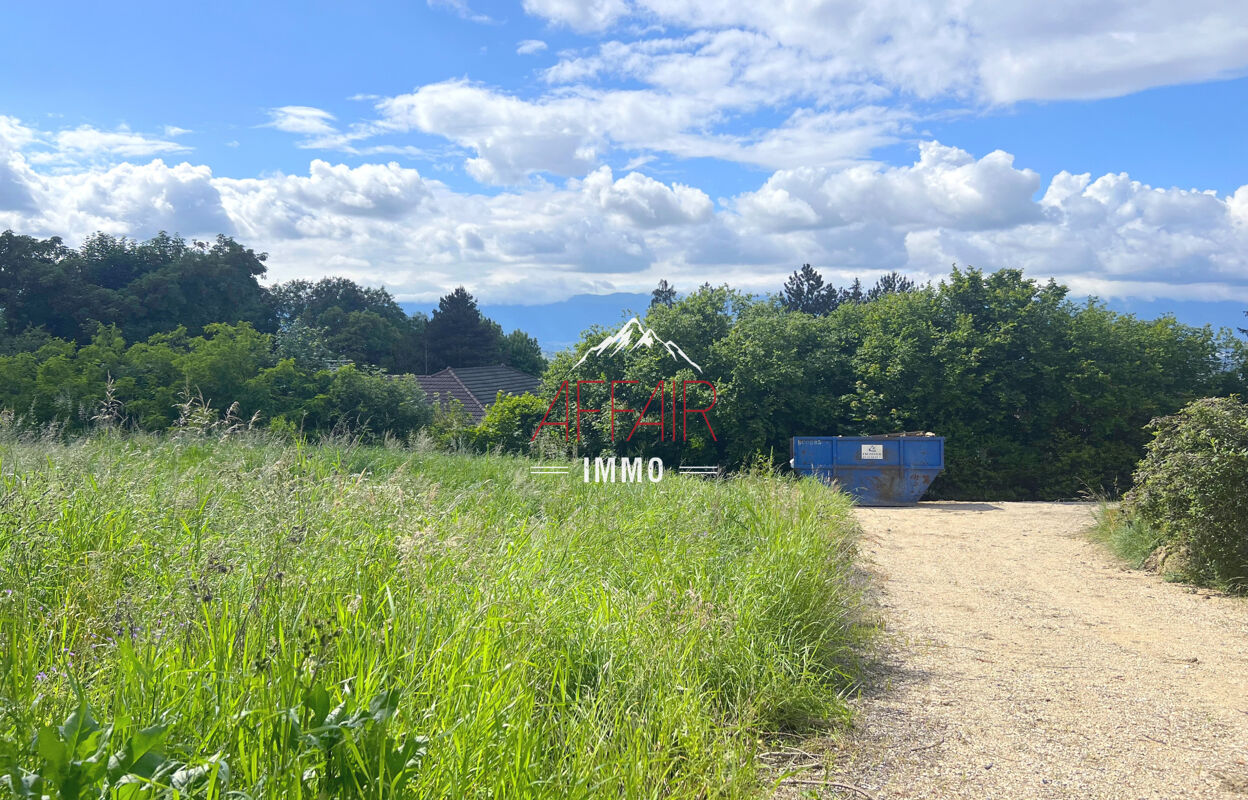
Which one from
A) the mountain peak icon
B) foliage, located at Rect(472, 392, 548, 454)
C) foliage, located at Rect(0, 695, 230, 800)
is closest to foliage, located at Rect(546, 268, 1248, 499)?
the mountain peak icon

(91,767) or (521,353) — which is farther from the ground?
(521,353)

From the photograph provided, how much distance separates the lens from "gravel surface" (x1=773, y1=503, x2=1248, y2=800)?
339 cm

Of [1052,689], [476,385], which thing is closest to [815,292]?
[476,385]

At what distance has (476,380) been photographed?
41062 mm

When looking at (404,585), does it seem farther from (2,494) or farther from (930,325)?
(930,325)

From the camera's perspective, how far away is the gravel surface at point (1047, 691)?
3395 mm

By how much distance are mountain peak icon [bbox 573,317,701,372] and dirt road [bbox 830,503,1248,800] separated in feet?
41.5

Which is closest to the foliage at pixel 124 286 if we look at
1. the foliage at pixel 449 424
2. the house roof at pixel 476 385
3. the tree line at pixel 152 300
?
the tree line at pixel 152 300

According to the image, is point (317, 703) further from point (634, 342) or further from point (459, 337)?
point (459, 337)

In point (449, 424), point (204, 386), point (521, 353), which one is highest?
point (521, 353)

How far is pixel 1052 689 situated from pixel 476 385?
3719 cm

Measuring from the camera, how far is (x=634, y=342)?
2105 centimetres

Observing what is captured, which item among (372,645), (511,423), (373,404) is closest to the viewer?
(372,645)

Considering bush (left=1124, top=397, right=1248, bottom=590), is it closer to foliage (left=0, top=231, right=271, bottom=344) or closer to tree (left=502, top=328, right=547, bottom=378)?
foliage (left=0, top=231, right=271, bottom=344)
